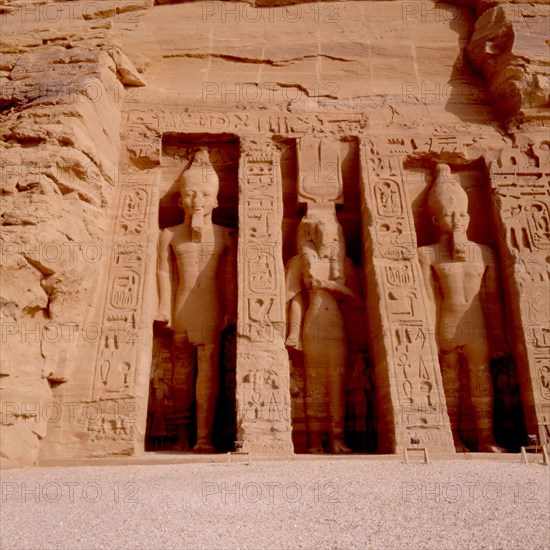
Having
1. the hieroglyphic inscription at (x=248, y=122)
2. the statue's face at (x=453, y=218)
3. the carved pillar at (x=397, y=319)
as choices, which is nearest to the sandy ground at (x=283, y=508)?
the carved pillar at (x=397, y=319)

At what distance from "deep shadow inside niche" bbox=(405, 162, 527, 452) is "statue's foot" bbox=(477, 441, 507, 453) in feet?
0.53

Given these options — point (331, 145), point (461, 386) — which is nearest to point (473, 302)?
point (461, 386)

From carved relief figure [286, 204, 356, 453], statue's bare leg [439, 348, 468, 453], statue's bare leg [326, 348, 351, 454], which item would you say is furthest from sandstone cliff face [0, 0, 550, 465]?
statue's bare leg [326, 348, 351, 454]

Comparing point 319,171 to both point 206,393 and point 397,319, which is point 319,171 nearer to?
point 397,319

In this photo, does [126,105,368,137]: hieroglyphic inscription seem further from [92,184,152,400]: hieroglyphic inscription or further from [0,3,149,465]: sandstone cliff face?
[92,184,152,400]: hieroglyphic inscription

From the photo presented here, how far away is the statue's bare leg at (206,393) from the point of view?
7117mm

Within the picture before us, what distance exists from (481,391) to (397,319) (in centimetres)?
143

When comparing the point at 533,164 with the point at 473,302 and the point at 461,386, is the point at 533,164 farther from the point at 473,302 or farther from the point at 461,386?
the point at 461,386

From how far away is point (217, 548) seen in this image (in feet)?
9.46

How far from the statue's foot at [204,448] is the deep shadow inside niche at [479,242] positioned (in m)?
3.22

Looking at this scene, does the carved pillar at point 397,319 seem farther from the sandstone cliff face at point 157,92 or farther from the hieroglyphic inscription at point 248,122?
the sandstone cliff face at point 157,92

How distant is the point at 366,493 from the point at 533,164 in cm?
624

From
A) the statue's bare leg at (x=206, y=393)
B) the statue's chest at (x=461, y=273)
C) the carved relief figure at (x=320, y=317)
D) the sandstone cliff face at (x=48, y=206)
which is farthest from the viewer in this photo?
the statue's chest at (x=461, y=273)

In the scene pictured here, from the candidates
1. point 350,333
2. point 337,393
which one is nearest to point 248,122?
point 350,333
